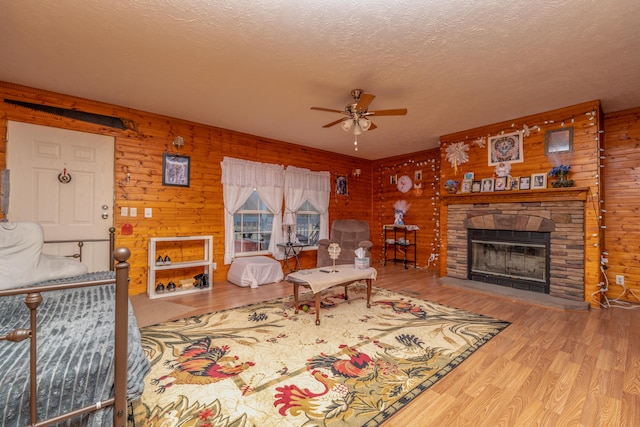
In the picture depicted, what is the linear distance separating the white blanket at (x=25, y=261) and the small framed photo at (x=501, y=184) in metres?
5.23

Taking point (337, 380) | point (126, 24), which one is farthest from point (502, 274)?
point (126, 24)

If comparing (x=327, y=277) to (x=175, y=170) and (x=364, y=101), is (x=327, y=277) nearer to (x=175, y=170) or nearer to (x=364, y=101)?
→ (x=364, y=101)

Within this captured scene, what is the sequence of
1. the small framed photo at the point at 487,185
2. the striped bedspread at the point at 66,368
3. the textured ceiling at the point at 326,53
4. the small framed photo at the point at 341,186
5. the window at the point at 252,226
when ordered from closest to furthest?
the striped bedspread at the point at 66,368
the textured ceiling at the point at 326,53
the small framed photo at the point at 487,185
the window at the point at 252,226
the small framed photo at the point at 341,186

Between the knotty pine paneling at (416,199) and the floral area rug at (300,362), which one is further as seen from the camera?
the knotty pine paneling at (416,199)

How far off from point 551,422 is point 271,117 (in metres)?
4.16

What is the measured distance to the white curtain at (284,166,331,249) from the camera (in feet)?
18.4

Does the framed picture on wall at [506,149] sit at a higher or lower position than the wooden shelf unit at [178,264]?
higher

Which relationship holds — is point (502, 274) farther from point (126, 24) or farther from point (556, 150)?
point (126, 24)

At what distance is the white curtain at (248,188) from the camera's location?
15.9 feet

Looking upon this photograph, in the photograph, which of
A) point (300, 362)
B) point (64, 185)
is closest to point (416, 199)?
point (300, 362)

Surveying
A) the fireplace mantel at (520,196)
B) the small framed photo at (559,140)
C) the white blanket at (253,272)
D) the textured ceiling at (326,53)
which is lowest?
the white blanket at (253,272)

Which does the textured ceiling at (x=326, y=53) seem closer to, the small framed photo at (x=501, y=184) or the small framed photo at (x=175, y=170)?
the small framed photo at (x=175, y=170)

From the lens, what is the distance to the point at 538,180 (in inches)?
156

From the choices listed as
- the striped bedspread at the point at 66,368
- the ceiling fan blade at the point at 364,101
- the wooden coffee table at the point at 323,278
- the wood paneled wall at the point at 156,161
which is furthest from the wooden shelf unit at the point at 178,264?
the ceiling fan blade at the point at 364,101
